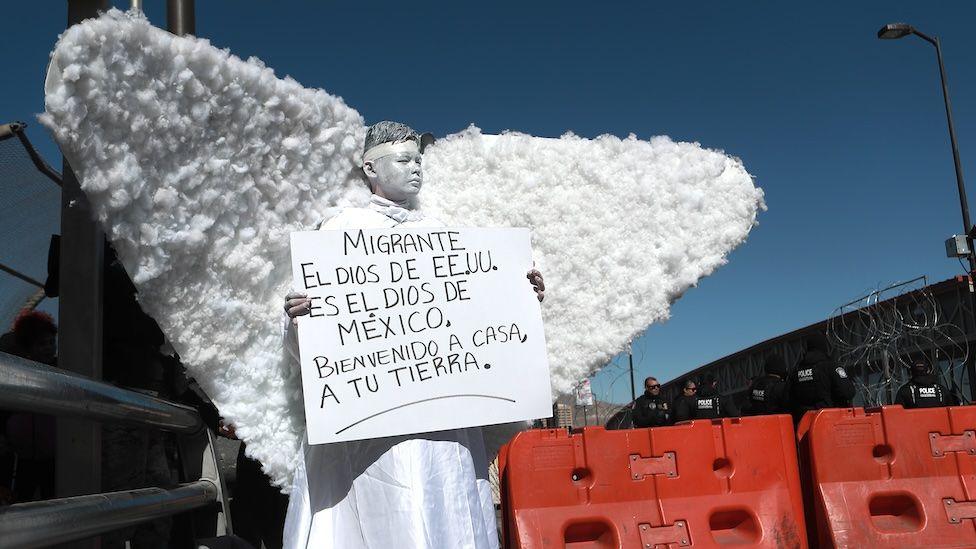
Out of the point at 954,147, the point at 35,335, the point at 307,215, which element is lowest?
the point at 35,335

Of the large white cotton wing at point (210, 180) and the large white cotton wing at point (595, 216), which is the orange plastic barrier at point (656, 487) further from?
the large white cotton wing at point (210, 180)

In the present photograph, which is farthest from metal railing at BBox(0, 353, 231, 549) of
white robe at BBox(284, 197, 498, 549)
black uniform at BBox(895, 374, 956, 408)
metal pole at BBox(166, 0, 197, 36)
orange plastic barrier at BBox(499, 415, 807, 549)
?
black uniform at BBox(895, 374, 956, 408)

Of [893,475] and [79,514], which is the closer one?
[79,514]

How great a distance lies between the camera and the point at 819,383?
7.10 m

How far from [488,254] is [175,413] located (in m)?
1.06

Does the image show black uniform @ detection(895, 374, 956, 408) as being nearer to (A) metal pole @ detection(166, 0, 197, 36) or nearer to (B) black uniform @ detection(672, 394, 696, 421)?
(B) black uniform @ detection(672, 394, 696, 421)

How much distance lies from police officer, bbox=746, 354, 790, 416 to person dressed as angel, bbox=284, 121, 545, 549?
6169 millimetres

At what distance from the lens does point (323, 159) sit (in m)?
2.60

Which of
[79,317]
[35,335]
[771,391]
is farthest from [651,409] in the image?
[79,317]

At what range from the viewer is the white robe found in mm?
2268

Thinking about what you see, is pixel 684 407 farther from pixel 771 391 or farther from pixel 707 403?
pixel 771 391

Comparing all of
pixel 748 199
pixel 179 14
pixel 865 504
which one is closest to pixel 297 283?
pixel 179 14

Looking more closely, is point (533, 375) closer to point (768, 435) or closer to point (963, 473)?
A: point (768, 435)

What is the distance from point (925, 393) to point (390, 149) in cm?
731
